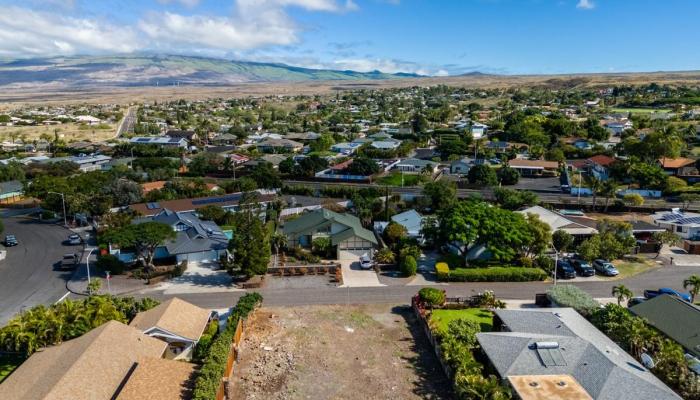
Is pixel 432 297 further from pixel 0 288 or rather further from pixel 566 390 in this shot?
pixel 0 288

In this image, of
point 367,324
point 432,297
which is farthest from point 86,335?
point 432,297

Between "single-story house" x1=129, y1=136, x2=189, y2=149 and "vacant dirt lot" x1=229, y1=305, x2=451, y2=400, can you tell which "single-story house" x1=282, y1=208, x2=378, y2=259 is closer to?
"vacant dirt lot" x1=229, y1=305, x2=451, y2=400

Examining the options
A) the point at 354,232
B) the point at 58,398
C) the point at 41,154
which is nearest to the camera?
the point at 58,398

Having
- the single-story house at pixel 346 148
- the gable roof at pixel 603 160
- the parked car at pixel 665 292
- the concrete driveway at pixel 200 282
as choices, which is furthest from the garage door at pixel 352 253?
the single-story house at pixel 346 148

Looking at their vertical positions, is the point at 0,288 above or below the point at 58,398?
below

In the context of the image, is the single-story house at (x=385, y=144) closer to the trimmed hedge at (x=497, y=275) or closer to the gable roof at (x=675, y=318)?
the trimmed hedge at (x=497, y=275)

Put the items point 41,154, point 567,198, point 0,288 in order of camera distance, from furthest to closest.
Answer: point 41,154, point 567,198, point 0,288

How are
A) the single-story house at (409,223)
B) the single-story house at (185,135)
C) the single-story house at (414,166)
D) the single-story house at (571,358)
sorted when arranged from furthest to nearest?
the single-story house at (185,135), the single-story house at (414,166), the single-story house at (409,223), the single-story house at (571,358)

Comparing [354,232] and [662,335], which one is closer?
[662,335]
